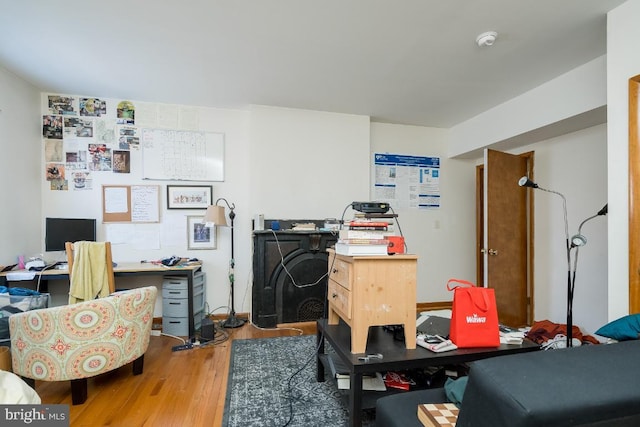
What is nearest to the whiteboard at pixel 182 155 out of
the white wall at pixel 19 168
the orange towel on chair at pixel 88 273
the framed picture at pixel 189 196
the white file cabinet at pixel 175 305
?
the framed picture at pixel 189 196

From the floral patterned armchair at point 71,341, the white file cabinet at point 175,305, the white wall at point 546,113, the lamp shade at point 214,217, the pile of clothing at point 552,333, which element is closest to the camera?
the floral patterned armchair at point 71,341

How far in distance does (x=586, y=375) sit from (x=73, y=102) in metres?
4.48

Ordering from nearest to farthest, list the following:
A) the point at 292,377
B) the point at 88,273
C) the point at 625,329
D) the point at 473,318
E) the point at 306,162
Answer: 1. the point at 625,329
2. the point at 473,318
3. the point at 292,377
4. the point at 88,273
5. the point at 306,162

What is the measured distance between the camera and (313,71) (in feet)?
9.04

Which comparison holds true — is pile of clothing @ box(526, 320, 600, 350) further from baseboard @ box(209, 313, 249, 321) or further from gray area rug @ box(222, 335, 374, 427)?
baseboard @ box(209, 313, 249, 321)

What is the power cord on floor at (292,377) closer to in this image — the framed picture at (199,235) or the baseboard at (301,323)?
the baseboard at (301,323)

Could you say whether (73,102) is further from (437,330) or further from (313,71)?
(437,330)

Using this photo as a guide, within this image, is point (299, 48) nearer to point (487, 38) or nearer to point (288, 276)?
point (487, 38)

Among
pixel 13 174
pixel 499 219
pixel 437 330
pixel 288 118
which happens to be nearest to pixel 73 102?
pixel 13 174

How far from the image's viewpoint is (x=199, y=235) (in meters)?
3.61

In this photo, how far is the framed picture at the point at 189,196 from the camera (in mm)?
3545

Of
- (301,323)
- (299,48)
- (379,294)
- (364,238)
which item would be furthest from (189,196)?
(379,294)

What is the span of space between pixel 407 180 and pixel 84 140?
3.92 m

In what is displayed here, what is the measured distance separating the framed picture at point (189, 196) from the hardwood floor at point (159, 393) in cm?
157
